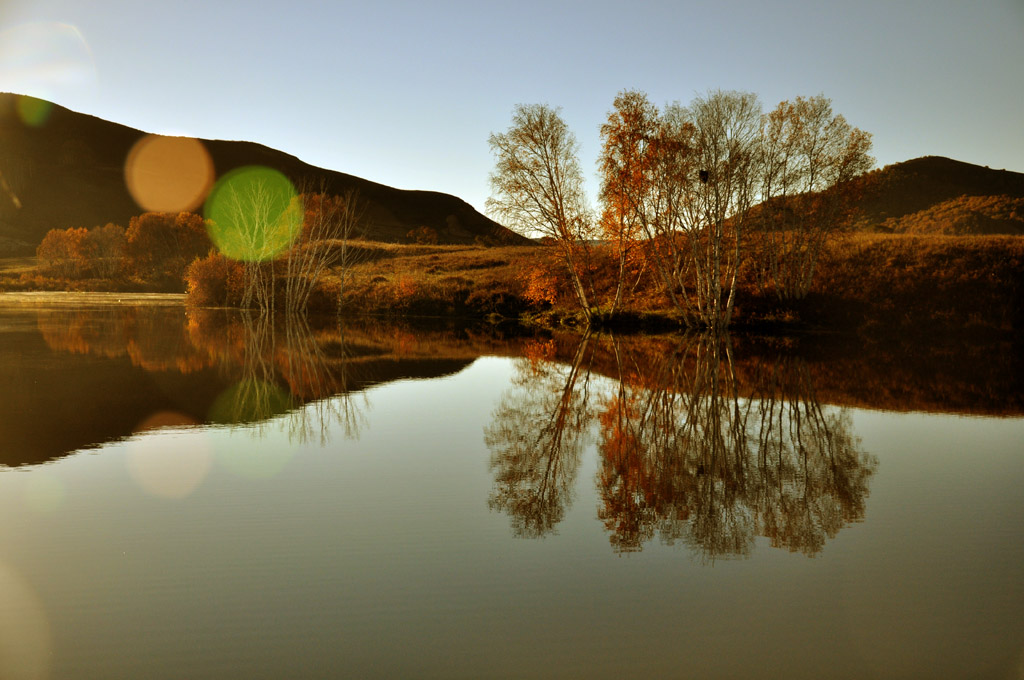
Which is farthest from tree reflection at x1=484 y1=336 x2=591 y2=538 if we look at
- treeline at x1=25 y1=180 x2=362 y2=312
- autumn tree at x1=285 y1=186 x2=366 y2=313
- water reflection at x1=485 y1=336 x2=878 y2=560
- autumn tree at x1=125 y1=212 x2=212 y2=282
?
autumn tree at x1=125 y1=212 x2=212 y2=282

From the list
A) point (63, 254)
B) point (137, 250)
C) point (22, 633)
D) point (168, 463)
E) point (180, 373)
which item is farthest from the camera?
point (63, 254)

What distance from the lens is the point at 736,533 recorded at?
25.6 feet

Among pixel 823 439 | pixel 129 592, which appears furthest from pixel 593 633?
pixel 823 439

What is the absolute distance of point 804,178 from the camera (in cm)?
3734

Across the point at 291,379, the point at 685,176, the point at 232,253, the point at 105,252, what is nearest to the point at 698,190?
the point at 685,176

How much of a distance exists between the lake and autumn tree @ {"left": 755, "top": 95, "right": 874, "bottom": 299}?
21.6m

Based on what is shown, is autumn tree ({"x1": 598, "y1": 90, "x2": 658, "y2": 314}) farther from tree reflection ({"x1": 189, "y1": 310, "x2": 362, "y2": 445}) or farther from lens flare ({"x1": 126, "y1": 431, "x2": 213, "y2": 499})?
lens flare ({"x1": 126, "y1": 431, "x2": 213, "y2": 499})

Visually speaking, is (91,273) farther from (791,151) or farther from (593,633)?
(593,633)

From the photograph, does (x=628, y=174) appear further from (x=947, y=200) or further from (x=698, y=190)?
(x=947, y=200)

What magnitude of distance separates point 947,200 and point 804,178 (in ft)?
289

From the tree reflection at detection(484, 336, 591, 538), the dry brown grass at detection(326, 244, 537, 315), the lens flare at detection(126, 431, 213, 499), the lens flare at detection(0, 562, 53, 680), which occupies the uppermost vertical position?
the dry brown grass at detection(326, 244, 537, 315)

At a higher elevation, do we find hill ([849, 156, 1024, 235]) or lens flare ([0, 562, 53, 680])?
hill ([849, 156, 1024, 235])

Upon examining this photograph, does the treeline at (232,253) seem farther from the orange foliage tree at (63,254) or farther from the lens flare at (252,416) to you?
the lens flare at (252,416)

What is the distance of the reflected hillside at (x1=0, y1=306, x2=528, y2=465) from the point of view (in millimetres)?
13204
